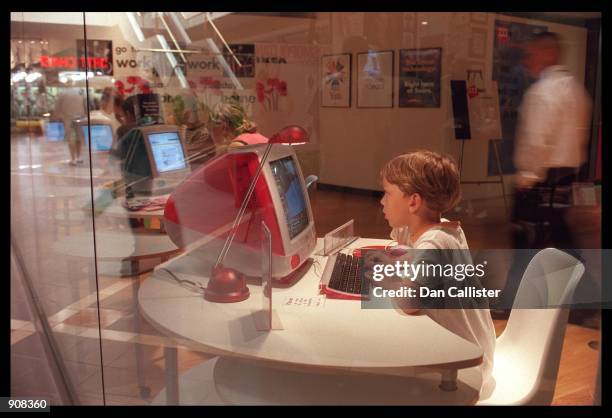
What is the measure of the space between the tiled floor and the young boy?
0.17 feet

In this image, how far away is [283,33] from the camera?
5.38 ft

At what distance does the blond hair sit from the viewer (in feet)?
4.77

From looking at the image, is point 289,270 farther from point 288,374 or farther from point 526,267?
point 526,267

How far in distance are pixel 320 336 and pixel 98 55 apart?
5.31 feet

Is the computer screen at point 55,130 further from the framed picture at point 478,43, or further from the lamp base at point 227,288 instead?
the framed picture at point 478,43

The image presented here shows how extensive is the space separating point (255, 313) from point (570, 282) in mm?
790

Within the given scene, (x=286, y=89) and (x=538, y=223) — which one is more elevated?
(x=286, y=89)

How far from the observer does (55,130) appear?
4.80 meters

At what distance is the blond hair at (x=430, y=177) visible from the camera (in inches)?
57.2

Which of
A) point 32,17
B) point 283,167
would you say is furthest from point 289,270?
point 32,17

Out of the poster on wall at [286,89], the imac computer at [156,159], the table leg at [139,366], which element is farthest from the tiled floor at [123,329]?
the imac computer at [156,159]

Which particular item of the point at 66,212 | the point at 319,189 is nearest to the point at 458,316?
the point at 319,189

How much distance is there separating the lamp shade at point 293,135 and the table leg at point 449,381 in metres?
0.73

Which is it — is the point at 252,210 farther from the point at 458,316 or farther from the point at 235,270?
the point at 458,316
